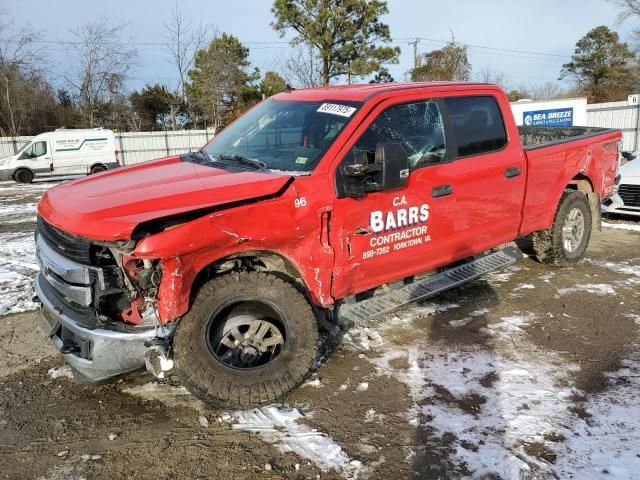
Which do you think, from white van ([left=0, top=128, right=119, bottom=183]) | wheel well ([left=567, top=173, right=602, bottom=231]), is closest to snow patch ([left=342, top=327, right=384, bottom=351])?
wheel well ([left=567, top=173, right=602, bottom=231])

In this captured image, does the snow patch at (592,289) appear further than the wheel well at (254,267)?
Yes

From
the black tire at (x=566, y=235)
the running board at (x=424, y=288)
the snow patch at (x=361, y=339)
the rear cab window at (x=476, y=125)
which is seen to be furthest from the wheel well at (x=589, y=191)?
the snow patch at (x=361, y=339)

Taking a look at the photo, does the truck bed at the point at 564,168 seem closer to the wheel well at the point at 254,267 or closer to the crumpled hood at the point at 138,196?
the wheel well at the point at 254,267

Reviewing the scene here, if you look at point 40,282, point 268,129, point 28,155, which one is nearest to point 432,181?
point 268,129

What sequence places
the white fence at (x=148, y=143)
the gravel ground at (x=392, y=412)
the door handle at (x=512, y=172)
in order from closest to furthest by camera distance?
the gravel ground at (x=392, y=412), the door handle at (x=512, y=172), the white fence at (x=148, y=143)

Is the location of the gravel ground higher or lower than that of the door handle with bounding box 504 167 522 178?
lower

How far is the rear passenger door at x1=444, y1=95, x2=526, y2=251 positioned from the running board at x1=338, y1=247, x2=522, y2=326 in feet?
0.75

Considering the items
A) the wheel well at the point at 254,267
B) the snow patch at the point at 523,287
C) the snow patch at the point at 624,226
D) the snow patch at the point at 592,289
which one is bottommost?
the snow patch at the point at 592,289

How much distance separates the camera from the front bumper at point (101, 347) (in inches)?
115

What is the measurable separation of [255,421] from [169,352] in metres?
0.68

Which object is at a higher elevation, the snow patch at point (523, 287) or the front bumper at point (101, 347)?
the front bumper at point (101, 347)

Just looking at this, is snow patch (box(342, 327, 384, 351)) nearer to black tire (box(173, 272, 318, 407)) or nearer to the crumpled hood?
black tire (box(173, 272, 318, 407))

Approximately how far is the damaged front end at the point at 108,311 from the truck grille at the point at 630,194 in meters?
8.08

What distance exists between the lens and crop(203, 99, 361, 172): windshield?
3.66 m
